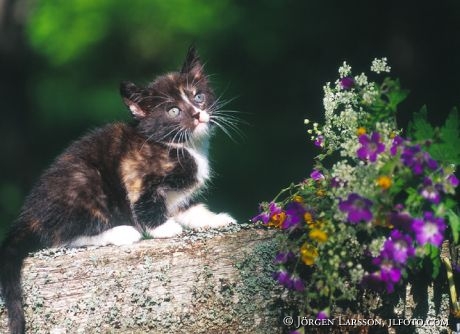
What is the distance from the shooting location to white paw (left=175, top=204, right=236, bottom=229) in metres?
4.18

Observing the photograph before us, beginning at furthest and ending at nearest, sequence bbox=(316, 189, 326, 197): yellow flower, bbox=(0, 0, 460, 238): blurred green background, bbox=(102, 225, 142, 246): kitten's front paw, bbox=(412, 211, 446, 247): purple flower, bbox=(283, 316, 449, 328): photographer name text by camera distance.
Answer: bbox=(0, 0, 460, 238): blurred green background, bbox=(102, 225, 142, 246): kitten's front paw, bbox=(316, 189, 326, 197): yellow flower, bbox=(283, 316, 449, 328): photographer name text, bbox=(412, 211, 446, 247): purple flower

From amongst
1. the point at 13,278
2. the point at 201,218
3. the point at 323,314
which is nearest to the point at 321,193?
the point at 323,314

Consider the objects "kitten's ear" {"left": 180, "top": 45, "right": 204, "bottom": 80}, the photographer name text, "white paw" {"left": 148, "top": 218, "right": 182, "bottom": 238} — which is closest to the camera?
the photographer name text

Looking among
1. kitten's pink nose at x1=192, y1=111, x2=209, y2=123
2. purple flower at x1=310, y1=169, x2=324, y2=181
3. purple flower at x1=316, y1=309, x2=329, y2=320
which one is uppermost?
kitten's pink nose at x1=192, y1=111, x2=209, y2=123

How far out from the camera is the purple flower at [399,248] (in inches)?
112

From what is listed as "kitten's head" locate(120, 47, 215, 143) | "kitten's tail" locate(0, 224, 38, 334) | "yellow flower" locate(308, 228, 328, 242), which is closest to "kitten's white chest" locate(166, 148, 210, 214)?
"kitten's head" locate(120, 47, 215, 143)

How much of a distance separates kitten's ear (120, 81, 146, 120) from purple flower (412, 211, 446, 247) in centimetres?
198

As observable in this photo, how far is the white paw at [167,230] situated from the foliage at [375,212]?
2.65 ft

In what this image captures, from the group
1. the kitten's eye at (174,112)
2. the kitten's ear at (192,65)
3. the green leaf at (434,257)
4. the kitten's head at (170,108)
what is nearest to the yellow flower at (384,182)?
the green leaf at (434,257)

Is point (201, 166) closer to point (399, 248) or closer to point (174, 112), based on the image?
point (174, 112)

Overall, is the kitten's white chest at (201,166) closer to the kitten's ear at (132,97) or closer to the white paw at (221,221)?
the white paw at (221,221)

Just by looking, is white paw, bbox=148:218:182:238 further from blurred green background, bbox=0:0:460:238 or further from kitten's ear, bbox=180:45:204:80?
blurred green background, bbox=0:0:460:238

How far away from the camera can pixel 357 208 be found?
2.85 m

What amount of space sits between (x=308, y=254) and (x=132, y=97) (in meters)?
1.69
